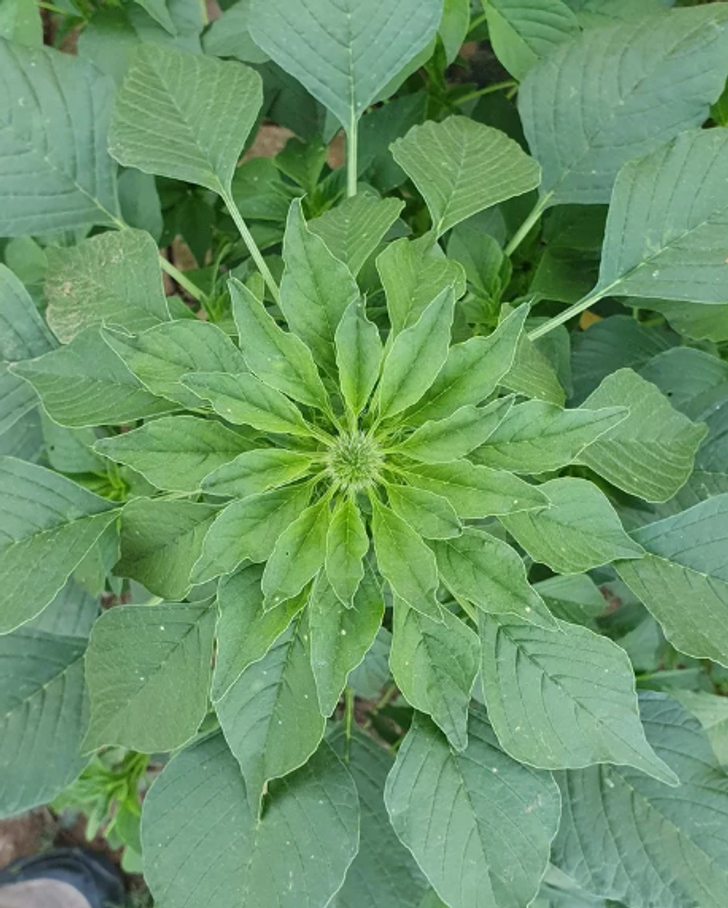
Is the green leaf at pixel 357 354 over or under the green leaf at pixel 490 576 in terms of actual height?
over

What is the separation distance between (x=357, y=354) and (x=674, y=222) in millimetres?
412

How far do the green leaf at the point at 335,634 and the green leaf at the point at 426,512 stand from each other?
82 millimetres

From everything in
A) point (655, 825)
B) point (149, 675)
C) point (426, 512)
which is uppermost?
point (426, 512)

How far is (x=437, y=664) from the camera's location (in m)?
0.69

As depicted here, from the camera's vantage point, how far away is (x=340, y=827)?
81 centimetres

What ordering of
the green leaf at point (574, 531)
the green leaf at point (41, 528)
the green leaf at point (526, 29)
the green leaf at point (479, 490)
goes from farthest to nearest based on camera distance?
the green leaf at point (526, 29) → the green leaf at point (41, 528) → the green leaf at point (574, 531) → the green leaf at point (479, 490)

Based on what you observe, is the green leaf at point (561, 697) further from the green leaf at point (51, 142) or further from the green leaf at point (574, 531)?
the green leaf at point (51, 142)

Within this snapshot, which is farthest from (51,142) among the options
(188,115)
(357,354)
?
(357,354)

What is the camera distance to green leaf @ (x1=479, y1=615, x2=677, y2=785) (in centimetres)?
72

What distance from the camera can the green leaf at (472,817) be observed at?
0.76 metres

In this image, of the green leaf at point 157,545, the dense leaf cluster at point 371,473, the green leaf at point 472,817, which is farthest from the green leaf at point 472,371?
the green leaf at point 472,817

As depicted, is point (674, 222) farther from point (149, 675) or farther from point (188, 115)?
point (149, 675)

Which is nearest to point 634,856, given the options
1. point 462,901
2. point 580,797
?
point 580,797

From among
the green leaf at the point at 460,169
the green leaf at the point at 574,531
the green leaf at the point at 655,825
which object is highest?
the green leaf at the point at 460,169
